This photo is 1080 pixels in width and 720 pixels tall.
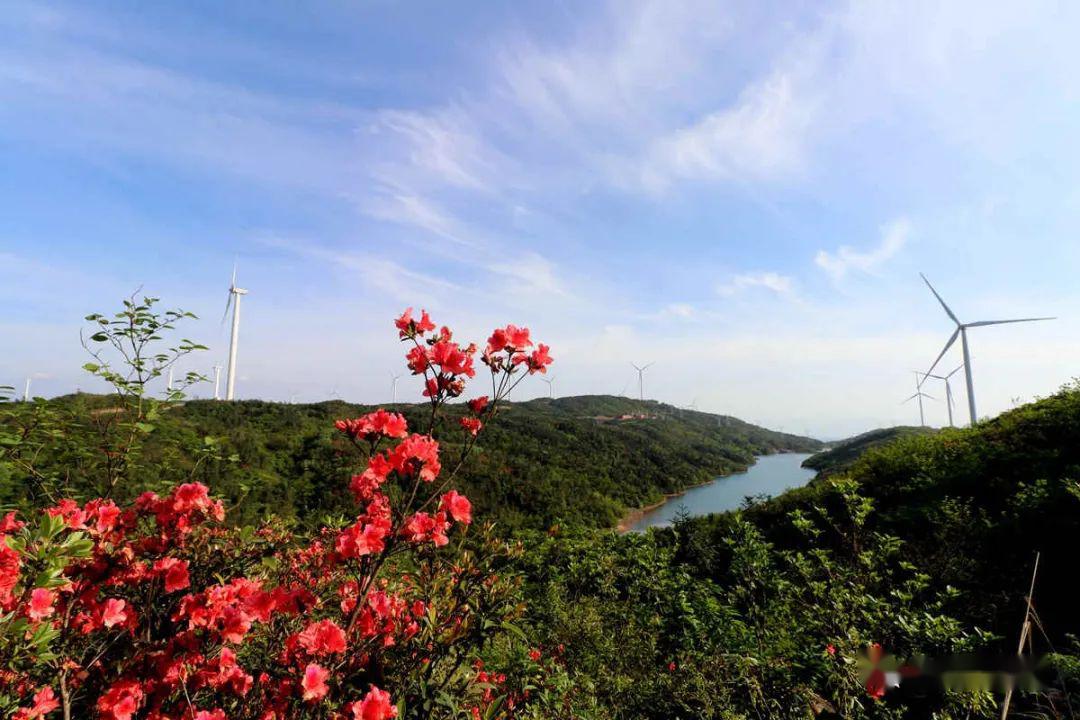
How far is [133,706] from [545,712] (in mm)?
2465

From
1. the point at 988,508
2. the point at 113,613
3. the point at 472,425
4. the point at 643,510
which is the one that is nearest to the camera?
the point at 113,613

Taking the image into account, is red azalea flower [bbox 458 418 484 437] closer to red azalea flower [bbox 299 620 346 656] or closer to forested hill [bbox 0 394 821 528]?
→ red azalea flower [bbox 299 620 346 656]

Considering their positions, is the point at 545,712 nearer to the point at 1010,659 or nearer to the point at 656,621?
the point at 656,621

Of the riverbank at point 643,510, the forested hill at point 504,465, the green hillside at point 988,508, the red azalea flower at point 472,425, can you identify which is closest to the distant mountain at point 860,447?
the riverbank at point 643,510

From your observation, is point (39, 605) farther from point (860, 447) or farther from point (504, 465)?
point (860, 447)

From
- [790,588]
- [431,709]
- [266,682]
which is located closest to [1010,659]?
[431,709]

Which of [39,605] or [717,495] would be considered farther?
[717,495]

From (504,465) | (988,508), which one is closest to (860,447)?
(504,465)

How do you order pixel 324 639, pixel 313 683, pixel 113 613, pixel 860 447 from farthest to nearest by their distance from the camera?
pixel 860 447 → pixel 113 613 → pixel 324 639 → pixel 313 683

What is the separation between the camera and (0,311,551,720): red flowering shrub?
7.36ft

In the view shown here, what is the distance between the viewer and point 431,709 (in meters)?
2.31

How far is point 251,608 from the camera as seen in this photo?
253 centimetres

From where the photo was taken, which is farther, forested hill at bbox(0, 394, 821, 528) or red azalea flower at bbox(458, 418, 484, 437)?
forested hill at bbox(0, 394, 821, 528)

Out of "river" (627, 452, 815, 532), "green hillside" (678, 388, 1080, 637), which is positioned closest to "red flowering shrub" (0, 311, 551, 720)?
"green hillside" (678, 388, 1080, 637)
